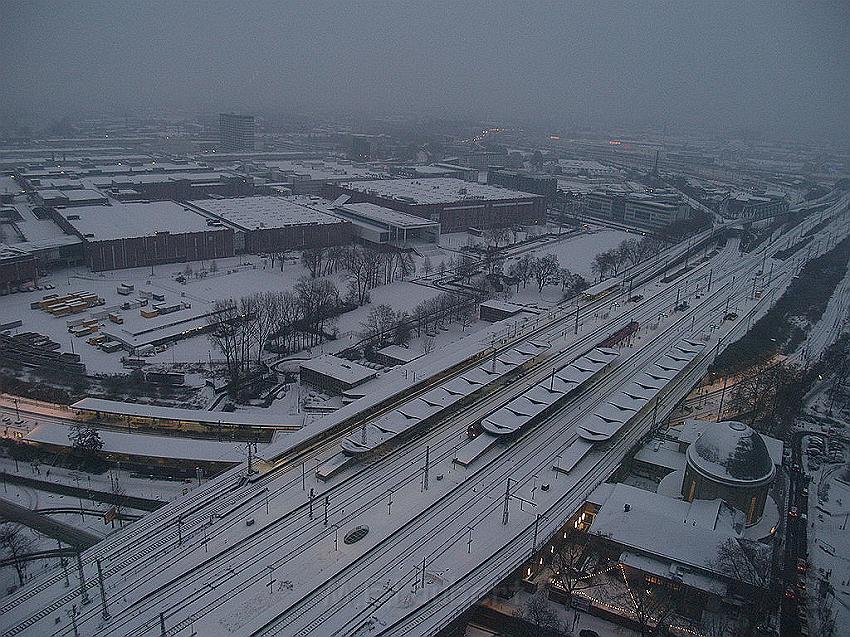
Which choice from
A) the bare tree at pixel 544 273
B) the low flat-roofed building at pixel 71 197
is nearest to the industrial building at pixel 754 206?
the bare tree at pixel 544 273

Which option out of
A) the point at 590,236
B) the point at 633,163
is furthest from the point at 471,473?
the point at 633,163

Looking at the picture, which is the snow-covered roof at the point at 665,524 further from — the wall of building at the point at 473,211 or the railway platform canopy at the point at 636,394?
the wall of building at the point at 473,211

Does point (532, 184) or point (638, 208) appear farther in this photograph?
point (532, 184)

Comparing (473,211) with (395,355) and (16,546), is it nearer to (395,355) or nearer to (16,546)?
(395,355)

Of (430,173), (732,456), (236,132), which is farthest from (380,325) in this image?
(236,132)

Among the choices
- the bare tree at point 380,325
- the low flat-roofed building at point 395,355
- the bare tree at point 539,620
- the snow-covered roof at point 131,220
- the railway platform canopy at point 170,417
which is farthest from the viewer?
the snow-covered roof at point 131,220

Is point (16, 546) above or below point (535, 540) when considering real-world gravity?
below

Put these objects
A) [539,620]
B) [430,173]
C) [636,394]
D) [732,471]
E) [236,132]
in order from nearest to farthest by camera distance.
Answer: [539,620]
[732,471]
[636,394]
[430,173]
[236,132]
